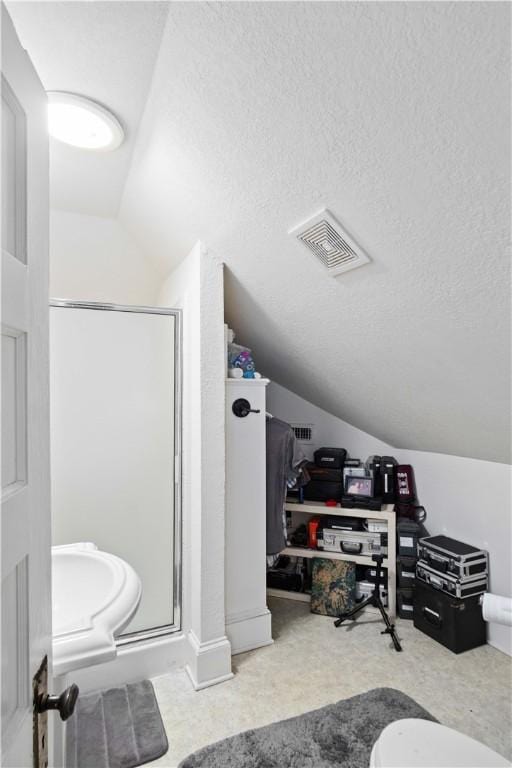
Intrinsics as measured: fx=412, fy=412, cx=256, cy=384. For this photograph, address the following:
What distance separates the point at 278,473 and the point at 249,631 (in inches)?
36.7

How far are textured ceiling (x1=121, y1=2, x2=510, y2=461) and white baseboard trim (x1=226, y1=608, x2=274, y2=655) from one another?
1514 millimetres

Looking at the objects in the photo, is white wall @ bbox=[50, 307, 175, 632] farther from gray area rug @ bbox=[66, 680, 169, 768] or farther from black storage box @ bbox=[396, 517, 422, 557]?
black storage box @ bbox=[396, 517, 422, 557]

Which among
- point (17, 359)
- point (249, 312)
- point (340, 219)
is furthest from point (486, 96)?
point (249, 312)

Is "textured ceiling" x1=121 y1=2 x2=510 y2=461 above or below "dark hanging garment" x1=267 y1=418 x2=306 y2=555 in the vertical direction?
above

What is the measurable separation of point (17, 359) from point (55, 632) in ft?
2.12

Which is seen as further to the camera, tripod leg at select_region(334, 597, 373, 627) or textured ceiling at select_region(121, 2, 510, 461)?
tripod leg at select_region(334, 597, 373, 627)

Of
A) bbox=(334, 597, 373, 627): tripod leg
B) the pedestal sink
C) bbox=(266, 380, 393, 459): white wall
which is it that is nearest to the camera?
the pedestal sink

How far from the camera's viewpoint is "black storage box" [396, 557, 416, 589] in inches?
106

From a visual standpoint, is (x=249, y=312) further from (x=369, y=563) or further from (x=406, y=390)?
(x=369, y=563)

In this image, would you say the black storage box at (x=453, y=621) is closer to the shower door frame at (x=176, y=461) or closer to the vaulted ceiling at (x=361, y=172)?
the vaulted ceiling at (x=361, y=172)

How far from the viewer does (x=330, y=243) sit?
62.3 inches

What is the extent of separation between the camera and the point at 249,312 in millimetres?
2516

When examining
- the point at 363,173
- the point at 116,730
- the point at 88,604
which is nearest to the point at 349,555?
the point at 116,730

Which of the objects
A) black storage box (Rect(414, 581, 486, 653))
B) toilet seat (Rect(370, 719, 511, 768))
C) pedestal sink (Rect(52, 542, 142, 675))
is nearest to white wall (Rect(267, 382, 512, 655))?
black storage box (Rect(414, 581, 486, 653))
